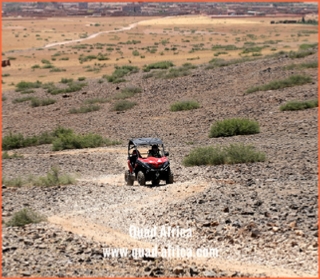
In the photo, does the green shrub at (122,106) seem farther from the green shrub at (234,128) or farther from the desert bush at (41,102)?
the green shrub at (234,128)

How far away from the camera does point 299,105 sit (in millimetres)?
31031

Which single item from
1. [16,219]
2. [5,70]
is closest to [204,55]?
[5,70]

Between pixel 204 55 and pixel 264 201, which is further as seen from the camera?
pixel 204 55

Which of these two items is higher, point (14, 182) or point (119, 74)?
point (14, 182)

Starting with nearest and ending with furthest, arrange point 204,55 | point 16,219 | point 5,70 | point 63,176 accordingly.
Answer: point 16,219 < point 63,176 < point 5,70 < point 204,55

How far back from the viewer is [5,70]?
6975 cm

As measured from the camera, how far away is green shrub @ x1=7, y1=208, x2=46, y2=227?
42.8 ft

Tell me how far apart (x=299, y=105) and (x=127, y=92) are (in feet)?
49.9

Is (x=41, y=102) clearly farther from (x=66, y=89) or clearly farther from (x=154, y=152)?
(x=154, y=152)

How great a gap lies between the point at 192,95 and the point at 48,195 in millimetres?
25458

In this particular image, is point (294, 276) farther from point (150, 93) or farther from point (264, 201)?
point (150, 93)

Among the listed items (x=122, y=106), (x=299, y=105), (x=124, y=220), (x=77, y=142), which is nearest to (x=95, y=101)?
(x=122, y=106)

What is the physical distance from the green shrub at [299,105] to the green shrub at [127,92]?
1311 cm

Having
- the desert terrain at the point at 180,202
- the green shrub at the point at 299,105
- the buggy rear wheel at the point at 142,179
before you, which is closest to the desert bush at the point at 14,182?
the desert terrain at the point at 180,202
